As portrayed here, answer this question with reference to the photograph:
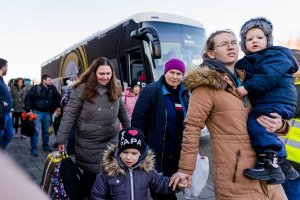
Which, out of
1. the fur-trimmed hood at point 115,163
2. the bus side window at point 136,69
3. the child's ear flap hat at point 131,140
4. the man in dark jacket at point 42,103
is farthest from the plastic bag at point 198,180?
the bus side window at point 136,69

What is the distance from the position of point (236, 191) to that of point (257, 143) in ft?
1.09

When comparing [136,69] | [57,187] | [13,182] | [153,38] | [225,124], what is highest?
[153,38]

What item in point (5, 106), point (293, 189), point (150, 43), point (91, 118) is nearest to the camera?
Result: point (293, 189)

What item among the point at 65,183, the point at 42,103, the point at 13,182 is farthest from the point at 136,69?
the point at 13,182

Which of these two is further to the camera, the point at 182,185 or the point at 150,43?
the point at 150,43

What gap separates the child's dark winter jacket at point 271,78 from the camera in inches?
77.5

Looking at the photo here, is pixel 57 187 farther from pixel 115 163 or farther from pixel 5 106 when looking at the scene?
pixel 5 106

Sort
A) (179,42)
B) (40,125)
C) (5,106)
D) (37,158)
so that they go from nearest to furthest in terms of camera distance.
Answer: (5,106), (37,158), (40,125), (179,42)

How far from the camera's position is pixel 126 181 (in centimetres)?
253

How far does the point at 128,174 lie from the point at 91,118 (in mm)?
1027

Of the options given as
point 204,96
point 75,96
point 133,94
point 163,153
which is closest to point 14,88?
point 133,94

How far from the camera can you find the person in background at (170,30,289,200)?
1.95m

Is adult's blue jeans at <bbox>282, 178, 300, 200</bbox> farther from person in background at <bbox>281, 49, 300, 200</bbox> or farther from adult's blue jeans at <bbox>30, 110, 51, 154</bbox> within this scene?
adult's blue jeans at <bbox>30, 110, 51, 154</bbox>

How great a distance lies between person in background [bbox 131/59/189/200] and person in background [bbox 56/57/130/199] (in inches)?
16.0
